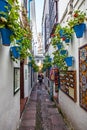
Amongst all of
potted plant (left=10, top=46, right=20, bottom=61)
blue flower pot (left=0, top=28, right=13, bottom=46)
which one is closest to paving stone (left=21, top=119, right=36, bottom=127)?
potted plant (left=10, top=46, right=20, bottom=61)

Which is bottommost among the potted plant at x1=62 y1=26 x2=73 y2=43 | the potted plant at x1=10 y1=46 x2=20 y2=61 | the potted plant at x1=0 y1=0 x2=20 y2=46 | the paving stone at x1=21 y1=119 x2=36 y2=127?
the paving stone at x1=21 y1=119 x2=36 y2=127

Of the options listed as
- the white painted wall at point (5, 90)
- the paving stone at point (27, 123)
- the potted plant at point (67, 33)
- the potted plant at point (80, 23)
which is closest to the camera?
the white painted wall at point (5, 90)

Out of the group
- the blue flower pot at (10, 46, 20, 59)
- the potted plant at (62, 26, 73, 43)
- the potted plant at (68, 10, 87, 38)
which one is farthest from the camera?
the potted plant at (62, 26, 73, 43)

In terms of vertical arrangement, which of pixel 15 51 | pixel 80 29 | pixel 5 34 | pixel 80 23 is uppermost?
pixel 80 23

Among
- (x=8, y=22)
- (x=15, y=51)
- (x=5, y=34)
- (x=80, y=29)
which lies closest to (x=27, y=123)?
(x=15, y=51)

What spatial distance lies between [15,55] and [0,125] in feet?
5.29

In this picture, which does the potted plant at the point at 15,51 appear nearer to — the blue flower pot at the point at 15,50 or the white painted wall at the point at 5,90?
the blue flower pot at the point at 15,50

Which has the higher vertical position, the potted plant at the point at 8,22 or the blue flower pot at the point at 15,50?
the potted plant at the point at 8,22

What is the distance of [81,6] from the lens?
14.8 feet

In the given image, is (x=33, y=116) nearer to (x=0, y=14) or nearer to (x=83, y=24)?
(x=83, y=24)

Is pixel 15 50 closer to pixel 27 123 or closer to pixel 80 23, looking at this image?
pixel 80 23

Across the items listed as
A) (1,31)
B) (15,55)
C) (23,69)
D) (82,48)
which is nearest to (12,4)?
(1,31)

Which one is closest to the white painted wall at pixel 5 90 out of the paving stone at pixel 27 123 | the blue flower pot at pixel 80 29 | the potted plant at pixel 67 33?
the blue flower pot at pixel 80 29

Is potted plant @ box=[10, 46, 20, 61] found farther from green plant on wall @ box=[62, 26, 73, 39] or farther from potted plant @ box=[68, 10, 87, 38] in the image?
green plant on wall @ box=[62, 26, 73, 39]
